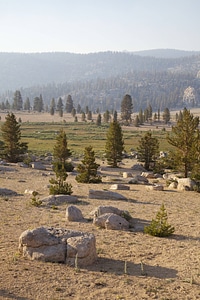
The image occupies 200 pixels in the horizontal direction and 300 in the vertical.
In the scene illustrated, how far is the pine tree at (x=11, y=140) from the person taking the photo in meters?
52.2

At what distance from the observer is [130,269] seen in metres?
14.2

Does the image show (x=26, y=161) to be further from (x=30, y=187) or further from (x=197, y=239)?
(x=197, y=239)

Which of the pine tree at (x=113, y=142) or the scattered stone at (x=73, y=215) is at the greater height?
the pine tree at (x=113, y=142)

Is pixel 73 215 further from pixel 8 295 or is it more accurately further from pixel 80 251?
pixel 8 295

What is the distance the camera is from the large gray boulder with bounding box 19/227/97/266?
14.3 metres

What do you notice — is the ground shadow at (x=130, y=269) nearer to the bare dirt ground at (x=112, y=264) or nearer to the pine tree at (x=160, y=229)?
the bare dirt ground at (x=112, y=264)

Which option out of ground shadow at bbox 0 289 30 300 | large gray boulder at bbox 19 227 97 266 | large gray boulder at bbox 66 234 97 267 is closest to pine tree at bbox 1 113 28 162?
large gray boulder at bbox 19 227 97 266

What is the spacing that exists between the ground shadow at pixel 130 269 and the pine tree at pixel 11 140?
40084mm

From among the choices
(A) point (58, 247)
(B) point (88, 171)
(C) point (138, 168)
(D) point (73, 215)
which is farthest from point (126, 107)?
(A) point (58, 247)

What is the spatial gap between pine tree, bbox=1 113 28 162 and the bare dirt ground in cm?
2814

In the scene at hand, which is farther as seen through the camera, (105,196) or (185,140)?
(185,140)

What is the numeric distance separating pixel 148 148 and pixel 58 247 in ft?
127

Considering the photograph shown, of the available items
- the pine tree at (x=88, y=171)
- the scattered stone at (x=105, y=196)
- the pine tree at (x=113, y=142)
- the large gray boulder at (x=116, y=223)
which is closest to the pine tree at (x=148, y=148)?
the pine tree at (x=113, y=142)

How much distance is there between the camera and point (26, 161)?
50312 millimetres
